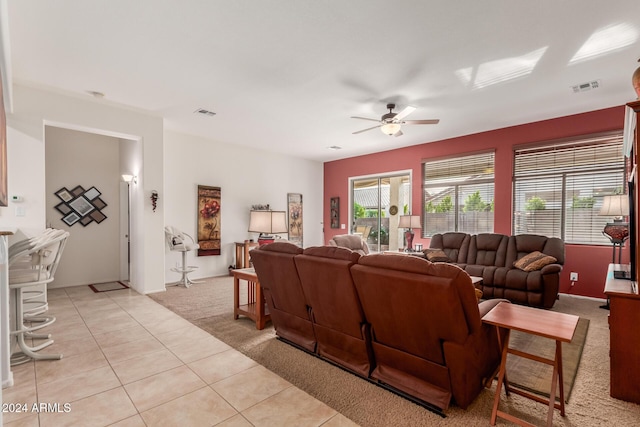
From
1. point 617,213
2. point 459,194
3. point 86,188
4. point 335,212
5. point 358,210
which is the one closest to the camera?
point 617,213

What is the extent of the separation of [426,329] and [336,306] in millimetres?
698

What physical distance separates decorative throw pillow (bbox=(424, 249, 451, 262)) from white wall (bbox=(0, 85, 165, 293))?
4.51 meters

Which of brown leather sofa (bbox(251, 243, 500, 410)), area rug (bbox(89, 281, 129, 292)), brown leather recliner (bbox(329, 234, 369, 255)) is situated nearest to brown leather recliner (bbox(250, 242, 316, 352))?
brown leather sofa (bbox(251, 243, 500, 410))

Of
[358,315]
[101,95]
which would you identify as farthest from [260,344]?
[101,95]

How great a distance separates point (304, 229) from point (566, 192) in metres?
5.67

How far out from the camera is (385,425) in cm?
182

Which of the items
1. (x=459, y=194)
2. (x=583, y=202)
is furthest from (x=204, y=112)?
(x=583, y=202)

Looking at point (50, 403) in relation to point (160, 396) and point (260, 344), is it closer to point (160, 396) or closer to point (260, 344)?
point (160, 396)

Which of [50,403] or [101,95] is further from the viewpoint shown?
[101,95]

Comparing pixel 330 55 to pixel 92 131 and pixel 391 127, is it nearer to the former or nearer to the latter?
pixel 391 127

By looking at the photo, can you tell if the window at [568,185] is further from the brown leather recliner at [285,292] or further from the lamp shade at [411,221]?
the brown leather recliner at [285,292]

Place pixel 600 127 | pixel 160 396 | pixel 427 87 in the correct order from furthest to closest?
pixel 600 127, pixel 427 87, pixel 160 396

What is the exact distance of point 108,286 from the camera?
545cm

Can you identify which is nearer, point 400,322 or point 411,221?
point 400,322
